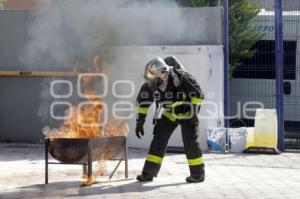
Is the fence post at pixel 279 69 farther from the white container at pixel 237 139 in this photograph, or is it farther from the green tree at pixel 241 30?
the green tree at pixel 241 30

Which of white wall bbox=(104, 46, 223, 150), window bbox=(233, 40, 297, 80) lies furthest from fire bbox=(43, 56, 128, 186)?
window bbox=(233, 40, 297, 80)

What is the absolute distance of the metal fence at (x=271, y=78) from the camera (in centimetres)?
1305

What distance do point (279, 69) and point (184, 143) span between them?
389cm

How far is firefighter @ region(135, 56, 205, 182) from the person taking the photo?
29.1 ft

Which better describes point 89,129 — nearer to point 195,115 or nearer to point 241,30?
point 195,115

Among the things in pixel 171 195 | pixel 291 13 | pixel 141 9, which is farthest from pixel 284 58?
pixel 171 195

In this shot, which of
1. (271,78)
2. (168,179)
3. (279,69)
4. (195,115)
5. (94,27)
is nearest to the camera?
(195,115)

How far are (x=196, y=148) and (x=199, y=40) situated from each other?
12.5 ft

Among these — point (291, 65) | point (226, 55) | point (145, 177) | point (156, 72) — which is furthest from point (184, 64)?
point (145, 177)

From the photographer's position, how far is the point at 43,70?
1277 centimetres

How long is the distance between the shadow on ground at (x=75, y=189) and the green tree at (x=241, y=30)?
535 centimetres

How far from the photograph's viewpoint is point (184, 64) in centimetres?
1216

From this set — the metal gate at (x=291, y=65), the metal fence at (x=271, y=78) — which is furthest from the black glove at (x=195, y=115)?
the metal gate at (x=291, y=65)

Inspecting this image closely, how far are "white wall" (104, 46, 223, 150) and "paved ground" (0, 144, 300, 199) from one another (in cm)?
55
